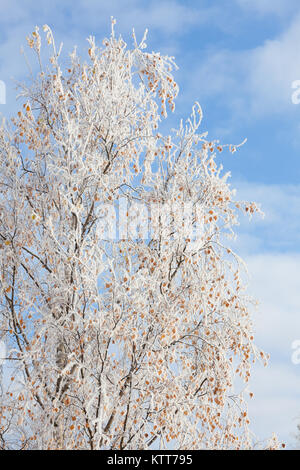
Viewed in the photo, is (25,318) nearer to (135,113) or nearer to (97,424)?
(97,424)

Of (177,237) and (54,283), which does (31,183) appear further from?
(177,237)

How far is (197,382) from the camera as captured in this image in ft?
24.4

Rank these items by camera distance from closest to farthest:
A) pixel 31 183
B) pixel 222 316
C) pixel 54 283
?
pixel 54 283, pixel 222 316, pixel 31 183

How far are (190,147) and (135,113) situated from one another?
3.22 ft

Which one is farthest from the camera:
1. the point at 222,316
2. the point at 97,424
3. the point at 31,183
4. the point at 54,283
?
the point at 31,183

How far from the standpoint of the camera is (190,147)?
820 cm

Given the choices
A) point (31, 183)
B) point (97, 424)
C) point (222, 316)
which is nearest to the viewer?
point (97, 424)

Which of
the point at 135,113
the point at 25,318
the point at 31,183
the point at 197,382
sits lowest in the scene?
the point at 197,382

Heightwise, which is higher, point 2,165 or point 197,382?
point 2,165

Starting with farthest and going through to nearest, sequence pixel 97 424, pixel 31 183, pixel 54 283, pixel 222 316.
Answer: pixel 31 183 → pixel 222 316 → pixel 54 283 → pixel 97 424

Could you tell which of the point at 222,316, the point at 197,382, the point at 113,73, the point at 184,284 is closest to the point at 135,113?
the point at 113,73
